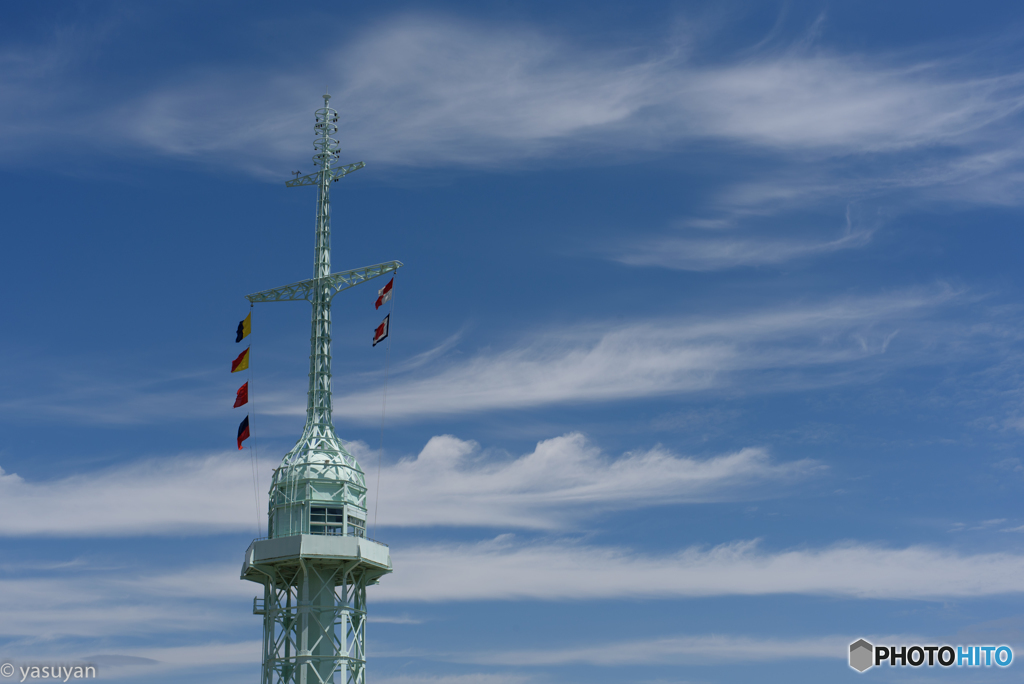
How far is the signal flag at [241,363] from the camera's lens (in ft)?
308

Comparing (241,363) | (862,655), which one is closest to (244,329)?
(241,363)

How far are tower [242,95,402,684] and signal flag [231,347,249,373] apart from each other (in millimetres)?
6104

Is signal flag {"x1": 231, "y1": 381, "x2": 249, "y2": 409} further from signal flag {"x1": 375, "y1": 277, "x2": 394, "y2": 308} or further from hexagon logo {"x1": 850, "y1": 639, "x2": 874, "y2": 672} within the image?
hexagon logo {"x1": 850, "y1": 639, "x2": 874, "y2": 672}

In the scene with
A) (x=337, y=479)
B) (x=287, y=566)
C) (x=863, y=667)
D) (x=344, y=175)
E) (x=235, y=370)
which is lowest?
(x=863, y=667)

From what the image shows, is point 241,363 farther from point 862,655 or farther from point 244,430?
point 862,655

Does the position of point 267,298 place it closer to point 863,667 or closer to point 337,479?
point 337,479

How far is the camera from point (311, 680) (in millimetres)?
84062

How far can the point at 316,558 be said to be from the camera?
8531cm

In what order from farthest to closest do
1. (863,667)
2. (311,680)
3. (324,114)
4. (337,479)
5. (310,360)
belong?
(324,114), (310,360), (337,479), (311,680), (863,667)

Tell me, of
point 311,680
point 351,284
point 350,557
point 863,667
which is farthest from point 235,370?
point 863,667

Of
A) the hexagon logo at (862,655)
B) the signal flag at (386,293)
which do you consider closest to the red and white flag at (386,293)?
the signal flag at (386,293)

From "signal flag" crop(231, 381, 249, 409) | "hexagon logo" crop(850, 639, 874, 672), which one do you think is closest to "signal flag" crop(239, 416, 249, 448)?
"signal flag" crop(231, 381, 249, 409)

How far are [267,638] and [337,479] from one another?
13719 mm

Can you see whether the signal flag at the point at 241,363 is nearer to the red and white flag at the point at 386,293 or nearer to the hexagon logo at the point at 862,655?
the red and white flag at the point at 386,293
